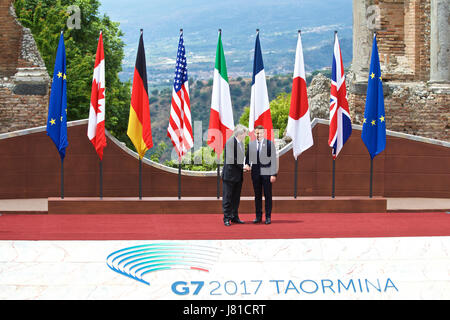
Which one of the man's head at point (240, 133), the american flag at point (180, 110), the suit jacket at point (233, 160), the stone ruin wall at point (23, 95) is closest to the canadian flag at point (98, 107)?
the american flag at point (180, 110)

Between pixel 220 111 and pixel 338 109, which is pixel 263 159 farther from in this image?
pixel 338 109

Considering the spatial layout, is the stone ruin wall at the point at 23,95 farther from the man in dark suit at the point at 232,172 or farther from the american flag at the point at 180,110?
the man in dark suit at the point at 232,172

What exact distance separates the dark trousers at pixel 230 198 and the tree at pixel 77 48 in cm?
2268

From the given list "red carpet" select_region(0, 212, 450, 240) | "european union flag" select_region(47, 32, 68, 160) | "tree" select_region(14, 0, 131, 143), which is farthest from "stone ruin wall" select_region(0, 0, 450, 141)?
"tree" select_region(14, 0, 131, 143)

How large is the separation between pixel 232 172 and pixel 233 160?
0.25 m

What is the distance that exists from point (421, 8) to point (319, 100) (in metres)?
4.54

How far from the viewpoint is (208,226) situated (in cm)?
1409

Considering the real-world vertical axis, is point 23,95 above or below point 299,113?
above

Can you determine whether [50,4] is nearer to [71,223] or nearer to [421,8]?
[421,8]

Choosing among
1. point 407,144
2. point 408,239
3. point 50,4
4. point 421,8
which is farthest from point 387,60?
point 50,4

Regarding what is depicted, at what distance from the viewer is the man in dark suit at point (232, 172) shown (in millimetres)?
13719

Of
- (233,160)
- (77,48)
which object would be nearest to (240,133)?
(233,160)

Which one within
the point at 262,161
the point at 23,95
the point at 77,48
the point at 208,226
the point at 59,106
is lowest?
the point at 208,226

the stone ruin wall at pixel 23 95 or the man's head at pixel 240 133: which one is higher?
the stone ruin wall at pixel 23 95
